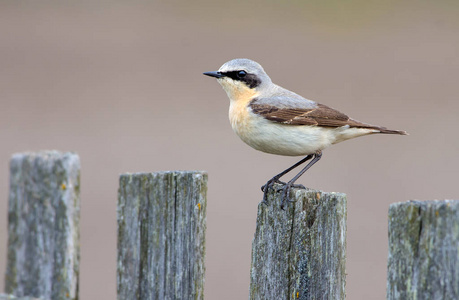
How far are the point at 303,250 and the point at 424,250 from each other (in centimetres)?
73

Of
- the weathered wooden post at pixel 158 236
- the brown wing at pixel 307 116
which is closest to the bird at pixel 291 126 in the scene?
the brown wing at pixel 307 116

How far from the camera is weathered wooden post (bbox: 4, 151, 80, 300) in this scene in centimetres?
302

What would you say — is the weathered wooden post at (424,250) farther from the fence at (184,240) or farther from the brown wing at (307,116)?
the brown wing at (307,116)

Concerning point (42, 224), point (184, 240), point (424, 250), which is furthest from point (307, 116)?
point (42, 224)

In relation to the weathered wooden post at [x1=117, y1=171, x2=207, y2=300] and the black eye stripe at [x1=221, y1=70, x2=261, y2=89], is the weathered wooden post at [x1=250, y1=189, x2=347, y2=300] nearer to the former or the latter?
the weathered wooden post at [x1=117, y1=171, x2=207, y2=300]

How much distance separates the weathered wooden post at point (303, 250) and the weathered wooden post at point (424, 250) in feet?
1.47

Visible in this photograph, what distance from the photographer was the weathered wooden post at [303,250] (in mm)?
3346

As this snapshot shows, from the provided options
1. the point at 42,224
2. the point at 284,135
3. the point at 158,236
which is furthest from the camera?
the point at 284,135

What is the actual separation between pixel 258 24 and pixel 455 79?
4109 mm

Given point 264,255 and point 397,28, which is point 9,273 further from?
point 397,28

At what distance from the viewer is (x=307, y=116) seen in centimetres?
565

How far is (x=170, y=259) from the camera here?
10.9 ft

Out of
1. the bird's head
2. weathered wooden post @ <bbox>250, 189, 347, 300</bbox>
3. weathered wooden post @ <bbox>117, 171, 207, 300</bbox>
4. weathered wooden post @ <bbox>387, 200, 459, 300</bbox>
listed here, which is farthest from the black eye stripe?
weathered wooden post @ <bbox>387, 200, 459, 300</bbox>

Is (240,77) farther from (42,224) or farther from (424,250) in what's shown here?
(424,250)
